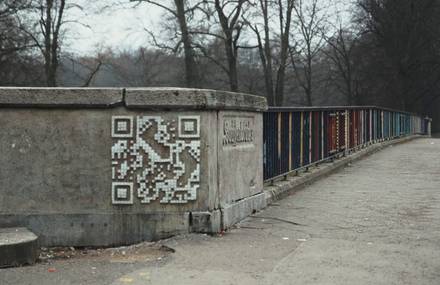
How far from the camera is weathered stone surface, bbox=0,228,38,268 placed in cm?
576

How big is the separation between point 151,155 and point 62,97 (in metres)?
1.10

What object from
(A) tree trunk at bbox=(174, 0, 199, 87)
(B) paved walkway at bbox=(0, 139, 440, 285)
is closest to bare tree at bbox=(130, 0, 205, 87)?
(A) tree trunk at bbox=(174, 0, 199, 87)

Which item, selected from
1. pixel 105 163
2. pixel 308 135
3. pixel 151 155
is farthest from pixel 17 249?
pixel 308 135

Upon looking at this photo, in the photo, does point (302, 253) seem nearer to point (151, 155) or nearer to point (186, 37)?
point (151, 155)

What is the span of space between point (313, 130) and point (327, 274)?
7695mm

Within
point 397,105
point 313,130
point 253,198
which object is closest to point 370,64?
point 397,105

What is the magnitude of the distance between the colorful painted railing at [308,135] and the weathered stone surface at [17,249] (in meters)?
Answer: 4.53

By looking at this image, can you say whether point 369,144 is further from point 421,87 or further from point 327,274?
point 421,87

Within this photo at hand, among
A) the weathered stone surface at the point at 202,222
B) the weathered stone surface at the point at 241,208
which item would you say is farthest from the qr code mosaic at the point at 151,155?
the weathered stone surface at the point at 241,208

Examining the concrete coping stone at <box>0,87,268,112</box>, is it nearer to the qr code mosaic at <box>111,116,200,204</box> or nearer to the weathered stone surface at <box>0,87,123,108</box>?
the weathered stone surface at <box>0,87,123,108</box>

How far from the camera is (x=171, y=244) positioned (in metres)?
6.51

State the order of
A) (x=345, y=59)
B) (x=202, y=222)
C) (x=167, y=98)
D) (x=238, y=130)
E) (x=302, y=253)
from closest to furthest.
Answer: (x=302, y=253)
(x=167, y=98)
(x=202, y=222)
(x=238, y=130)
(x=345, y=59)

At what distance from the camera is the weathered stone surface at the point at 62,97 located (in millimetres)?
6738

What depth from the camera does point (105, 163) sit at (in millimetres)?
6824
